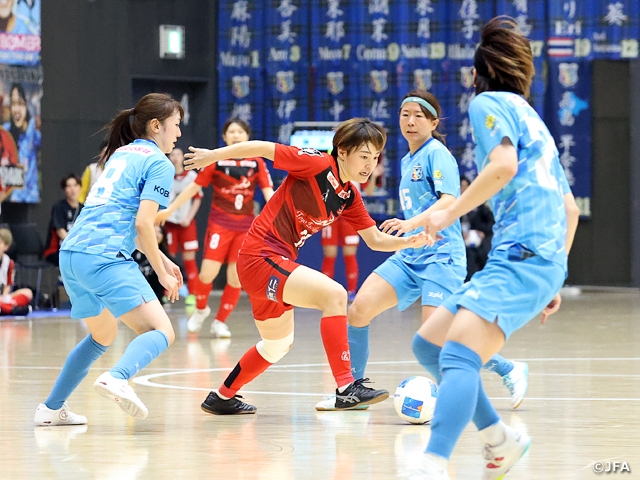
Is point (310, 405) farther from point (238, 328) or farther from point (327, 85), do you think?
point (327, 85)

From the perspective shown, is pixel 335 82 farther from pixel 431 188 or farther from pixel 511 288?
pixel 511 288

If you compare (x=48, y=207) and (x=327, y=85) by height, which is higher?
(x=327, y=85)

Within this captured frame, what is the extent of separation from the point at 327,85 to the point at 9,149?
15.0 ft

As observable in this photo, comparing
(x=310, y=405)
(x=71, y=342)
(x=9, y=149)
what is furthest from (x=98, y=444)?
(x=9, y=149)

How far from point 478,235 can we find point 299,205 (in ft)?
29.9

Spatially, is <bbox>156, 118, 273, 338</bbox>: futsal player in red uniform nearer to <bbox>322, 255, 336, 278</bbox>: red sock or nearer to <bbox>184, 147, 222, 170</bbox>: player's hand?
<bbox>322, 255, 336, 278</bbox>: red sock

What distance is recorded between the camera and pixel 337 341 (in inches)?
206

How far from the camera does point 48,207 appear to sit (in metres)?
14.4

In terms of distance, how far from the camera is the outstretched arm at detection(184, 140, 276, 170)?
188 inches

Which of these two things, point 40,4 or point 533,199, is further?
point 40,4

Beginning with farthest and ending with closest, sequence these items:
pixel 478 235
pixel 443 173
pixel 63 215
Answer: pixel 478 235 < pixel 63 215 < pixel 443 173

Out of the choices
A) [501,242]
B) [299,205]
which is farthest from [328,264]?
[501,242]

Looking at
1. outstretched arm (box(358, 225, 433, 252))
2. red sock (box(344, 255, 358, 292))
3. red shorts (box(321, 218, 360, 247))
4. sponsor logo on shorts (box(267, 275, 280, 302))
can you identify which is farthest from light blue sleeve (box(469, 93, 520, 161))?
red sock (box(344, 255, 358, 292))

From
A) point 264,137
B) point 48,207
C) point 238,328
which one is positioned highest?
point 264,137
